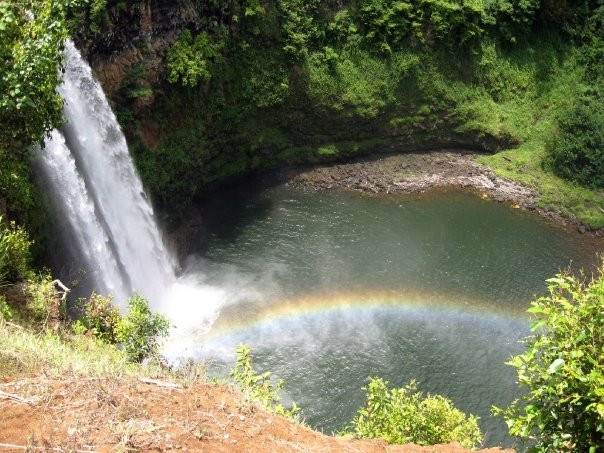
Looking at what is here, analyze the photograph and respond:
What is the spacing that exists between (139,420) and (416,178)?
25010 mm

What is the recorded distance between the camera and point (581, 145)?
95.9ft

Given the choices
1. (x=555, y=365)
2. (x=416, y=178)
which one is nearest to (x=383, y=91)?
(x=416, y=178)

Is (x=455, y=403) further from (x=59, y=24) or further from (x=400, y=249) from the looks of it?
(x=59, y=24)

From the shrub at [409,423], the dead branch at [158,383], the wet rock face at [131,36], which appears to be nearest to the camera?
the dead branch at [158,383]

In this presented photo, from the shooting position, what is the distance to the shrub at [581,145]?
2911cm

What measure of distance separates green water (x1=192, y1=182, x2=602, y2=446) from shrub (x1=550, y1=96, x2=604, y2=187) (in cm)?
386

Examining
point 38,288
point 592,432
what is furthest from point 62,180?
point 592,432

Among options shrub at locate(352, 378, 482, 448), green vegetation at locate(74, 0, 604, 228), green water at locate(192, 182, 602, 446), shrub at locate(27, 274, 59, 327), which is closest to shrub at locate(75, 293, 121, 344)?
shrub at locate(27, 274, 59, 327)

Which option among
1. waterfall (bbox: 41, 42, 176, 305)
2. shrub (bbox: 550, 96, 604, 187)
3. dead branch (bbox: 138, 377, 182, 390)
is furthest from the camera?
shrub (bbox: 550, 96, 604, 187)

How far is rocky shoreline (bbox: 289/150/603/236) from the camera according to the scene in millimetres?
29703

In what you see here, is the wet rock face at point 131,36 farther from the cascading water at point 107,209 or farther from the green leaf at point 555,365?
the green leaf at point 555,365

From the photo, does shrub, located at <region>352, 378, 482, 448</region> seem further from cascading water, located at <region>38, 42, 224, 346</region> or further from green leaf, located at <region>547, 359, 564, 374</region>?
cascading water, located at <region>38, 42, 224, 346</region>

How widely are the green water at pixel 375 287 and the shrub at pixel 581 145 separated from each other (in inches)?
152

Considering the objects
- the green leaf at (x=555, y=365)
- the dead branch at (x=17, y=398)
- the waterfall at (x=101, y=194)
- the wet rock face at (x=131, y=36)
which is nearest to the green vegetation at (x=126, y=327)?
the dead branch at (x=17, y=398)
